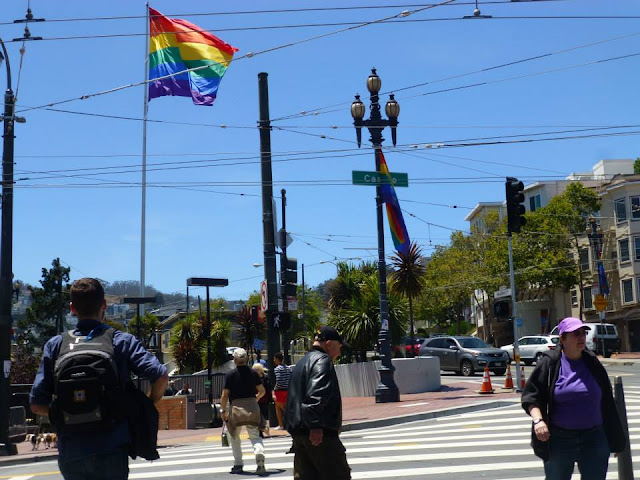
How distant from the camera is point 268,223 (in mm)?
20141

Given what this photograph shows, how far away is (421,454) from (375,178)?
391 inches

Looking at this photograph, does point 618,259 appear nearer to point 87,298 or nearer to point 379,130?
point 379,130

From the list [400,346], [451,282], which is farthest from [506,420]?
[451,282]

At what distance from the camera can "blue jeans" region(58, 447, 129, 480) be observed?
4.68 metres

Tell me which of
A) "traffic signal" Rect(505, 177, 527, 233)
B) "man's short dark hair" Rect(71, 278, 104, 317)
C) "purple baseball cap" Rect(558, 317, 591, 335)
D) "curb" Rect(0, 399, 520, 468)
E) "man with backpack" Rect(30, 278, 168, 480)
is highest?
"traffic signal" Rect(505, 177, 527, 233)

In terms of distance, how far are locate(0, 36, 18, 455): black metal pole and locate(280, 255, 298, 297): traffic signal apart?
21.9ft

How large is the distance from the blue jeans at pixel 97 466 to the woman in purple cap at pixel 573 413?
2.88 m

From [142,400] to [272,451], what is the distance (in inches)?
390

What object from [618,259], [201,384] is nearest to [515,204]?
[201,384]

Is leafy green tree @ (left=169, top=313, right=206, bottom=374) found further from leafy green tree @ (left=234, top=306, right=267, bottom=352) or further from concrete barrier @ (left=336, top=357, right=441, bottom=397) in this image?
concrete barrier @ (left=336, top=357, right=441, bottom=397)

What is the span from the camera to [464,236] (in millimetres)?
71875

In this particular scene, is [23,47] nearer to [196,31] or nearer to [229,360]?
[196,31]

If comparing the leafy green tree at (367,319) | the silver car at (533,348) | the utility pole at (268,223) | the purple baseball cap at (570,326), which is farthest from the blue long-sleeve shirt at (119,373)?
the silver car at (533,348)

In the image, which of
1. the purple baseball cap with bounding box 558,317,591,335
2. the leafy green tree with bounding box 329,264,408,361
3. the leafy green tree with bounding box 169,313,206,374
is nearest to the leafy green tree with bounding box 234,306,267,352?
the leafy green tree with bounding box 169,313,206,374
